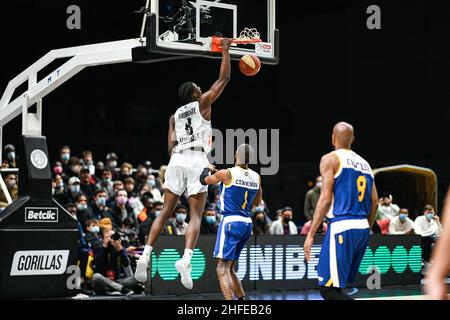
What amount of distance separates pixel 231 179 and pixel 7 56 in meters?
12.0

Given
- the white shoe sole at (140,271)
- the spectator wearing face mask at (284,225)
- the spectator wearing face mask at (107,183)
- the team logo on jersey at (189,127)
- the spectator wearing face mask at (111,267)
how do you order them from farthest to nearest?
the spectator wearing face mask at (284,225)
the spectator wearing face mask at (107,183)
the spectator wearing face mask at (111,267)
the team logo on jersey at (189,127)
the white shoe sole at (140,271)

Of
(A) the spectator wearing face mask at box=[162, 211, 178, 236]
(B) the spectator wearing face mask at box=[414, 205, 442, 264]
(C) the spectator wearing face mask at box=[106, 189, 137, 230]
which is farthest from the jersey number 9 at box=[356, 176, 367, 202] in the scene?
(B) the spectator wearing face mask at box=[414, 205, 442, 264]

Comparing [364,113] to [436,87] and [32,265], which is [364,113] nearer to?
[436,87]

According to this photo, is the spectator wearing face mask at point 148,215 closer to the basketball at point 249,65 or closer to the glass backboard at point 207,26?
the glass backboard at point 207,26

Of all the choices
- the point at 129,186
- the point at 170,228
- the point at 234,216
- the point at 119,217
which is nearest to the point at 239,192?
the point at 234,216

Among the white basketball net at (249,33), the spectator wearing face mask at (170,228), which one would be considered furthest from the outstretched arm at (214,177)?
the spectator wearing face mask at (170,228)

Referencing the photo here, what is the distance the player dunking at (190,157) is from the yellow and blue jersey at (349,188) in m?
1.62

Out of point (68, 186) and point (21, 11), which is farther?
point (21, 11)

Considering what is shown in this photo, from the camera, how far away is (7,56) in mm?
19469

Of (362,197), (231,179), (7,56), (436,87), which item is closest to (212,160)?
(7,56)

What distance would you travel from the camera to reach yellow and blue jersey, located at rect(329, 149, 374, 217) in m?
6.80

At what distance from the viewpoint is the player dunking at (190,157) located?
793 cm
